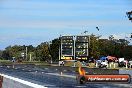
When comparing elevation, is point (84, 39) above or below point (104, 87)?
above

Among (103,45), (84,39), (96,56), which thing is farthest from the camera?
(103,45)

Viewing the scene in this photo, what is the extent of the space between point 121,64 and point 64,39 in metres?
15.2

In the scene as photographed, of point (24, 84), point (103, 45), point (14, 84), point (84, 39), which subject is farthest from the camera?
point (103, 45)

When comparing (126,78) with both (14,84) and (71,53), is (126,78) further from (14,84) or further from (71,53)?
(71,53)

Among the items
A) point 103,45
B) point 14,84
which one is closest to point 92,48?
point 103,45

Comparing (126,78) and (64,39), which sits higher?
(64,39)

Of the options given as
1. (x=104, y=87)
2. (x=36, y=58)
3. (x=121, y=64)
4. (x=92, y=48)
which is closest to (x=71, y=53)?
(x=121, y=64)

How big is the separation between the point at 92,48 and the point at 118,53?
8652 mm

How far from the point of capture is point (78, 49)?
88000 mm

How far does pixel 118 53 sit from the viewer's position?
13062cm

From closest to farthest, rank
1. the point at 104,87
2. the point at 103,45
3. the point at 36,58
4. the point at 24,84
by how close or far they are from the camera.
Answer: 1. the point at 24,84
2. the point at 104,87
3. the point at 103,45
4. the point at 36,58

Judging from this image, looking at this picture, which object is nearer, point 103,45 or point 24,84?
point 24,84

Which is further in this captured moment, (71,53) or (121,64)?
(71,53)

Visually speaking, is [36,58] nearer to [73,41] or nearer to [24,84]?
[73,41]
